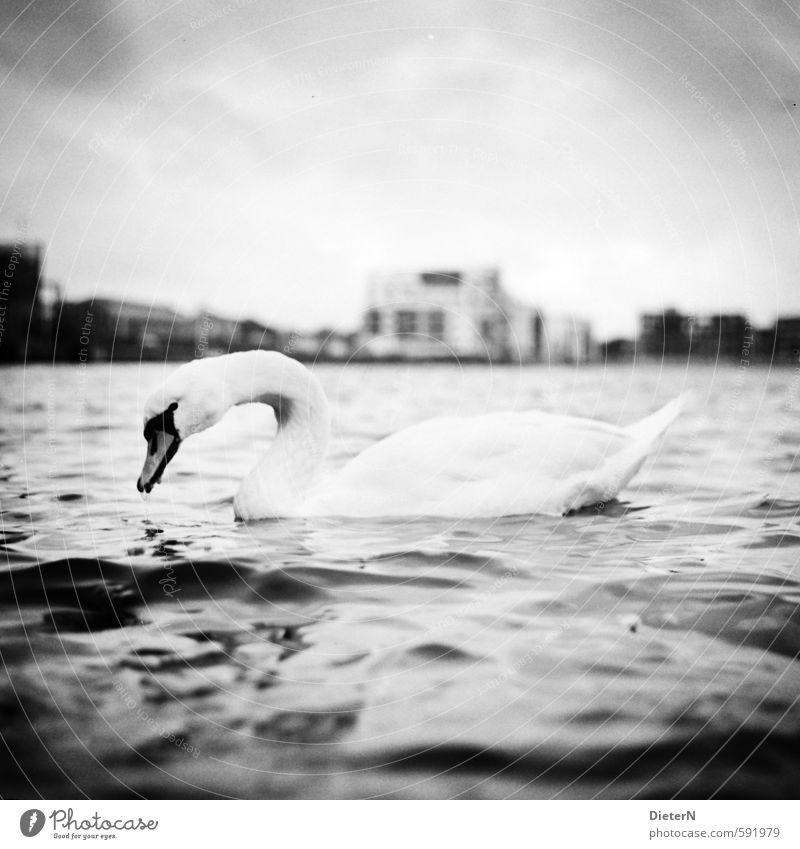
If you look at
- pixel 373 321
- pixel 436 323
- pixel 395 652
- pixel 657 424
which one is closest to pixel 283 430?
pixel 373 321

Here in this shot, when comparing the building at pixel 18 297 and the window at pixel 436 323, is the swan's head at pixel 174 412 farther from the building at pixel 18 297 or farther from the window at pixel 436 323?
the window at pixel 436 323

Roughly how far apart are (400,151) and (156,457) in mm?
929

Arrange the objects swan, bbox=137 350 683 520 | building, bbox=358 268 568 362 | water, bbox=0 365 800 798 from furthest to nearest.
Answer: building, bbox=358 268 568 362 → swan, bbox=137 350 683 520 → water, bbox=0 365 800 798

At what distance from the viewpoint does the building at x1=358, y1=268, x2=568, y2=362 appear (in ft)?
6.08

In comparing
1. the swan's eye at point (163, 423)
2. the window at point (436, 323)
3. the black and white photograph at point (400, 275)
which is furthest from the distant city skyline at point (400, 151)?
the swan's eye at point (163, 423)

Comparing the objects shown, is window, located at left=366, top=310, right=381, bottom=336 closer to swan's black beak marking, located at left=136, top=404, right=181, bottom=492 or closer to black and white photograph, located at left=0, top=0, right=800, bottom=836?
black and white photograph, located at left=0, top=0, right=800, bottom=836

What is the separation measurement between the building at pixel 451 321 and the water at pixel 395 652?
5.4 inches

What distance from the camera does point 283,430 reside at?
6.20 ft

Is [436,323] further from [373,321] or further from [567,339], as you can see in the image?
[567,339]

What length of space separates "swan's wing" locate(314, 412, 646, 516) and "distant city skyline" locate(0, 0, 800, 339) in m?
0.32

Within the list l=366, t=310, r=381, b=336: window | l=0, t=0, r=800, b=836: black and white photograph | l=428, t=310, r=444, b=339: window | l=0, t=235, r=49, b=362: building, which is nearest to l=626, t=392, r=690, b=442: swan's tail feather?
l=0, t=0, r=800, b=836: black and white photograph

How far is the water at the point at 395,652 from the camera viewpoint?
51.9 inches

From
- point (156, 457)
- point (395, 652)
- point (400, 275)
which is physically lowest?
point (395, 652)
